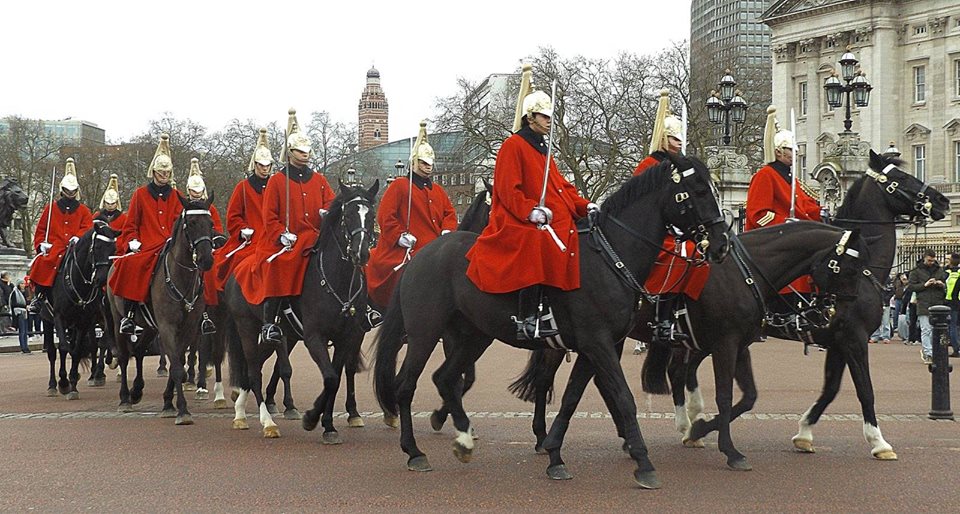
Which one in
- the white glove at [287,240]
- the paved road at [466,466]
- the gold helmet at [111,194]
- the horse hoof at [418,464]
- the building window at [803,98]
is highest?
the building window at [803,98]

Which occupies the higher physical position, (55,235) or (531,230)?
(55,235)

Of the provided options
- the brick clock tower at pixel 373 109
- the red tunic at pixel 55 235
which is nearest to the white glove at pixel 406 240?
the red tunic at pixel 55 235

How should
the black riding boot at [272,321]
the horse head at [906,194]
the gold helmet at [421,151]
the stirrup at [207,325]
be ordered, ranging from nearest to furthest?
the horse head at [906,194] < the black riding boot at [272,321] < the gold helmet at [421,151] < the stirrup at [207,325]

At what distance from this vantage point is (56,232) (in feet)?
55.9

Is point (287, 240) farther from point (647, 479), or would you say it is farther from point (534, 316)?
point (647, 479)

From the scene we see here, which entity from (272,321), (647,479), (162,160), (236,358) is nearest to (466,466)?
(647,479)

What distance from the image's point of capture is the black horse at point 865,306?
9625 mm

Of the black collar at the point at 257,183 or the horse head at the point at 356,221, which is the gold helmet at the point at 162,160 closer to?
the black collar at the point at 257,183

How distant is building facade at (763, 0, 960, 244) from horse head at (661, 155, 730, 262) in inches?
2375

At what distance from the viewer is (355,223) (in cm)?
1044

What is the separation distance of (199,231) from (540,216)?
470cm

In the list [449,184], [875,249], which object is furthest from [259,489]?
[449,184]

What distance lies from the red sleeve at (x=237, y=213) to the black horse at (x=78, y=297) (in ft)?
6.47

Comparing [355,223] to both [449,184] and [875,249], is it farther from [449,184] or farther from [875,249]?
[449,184]
